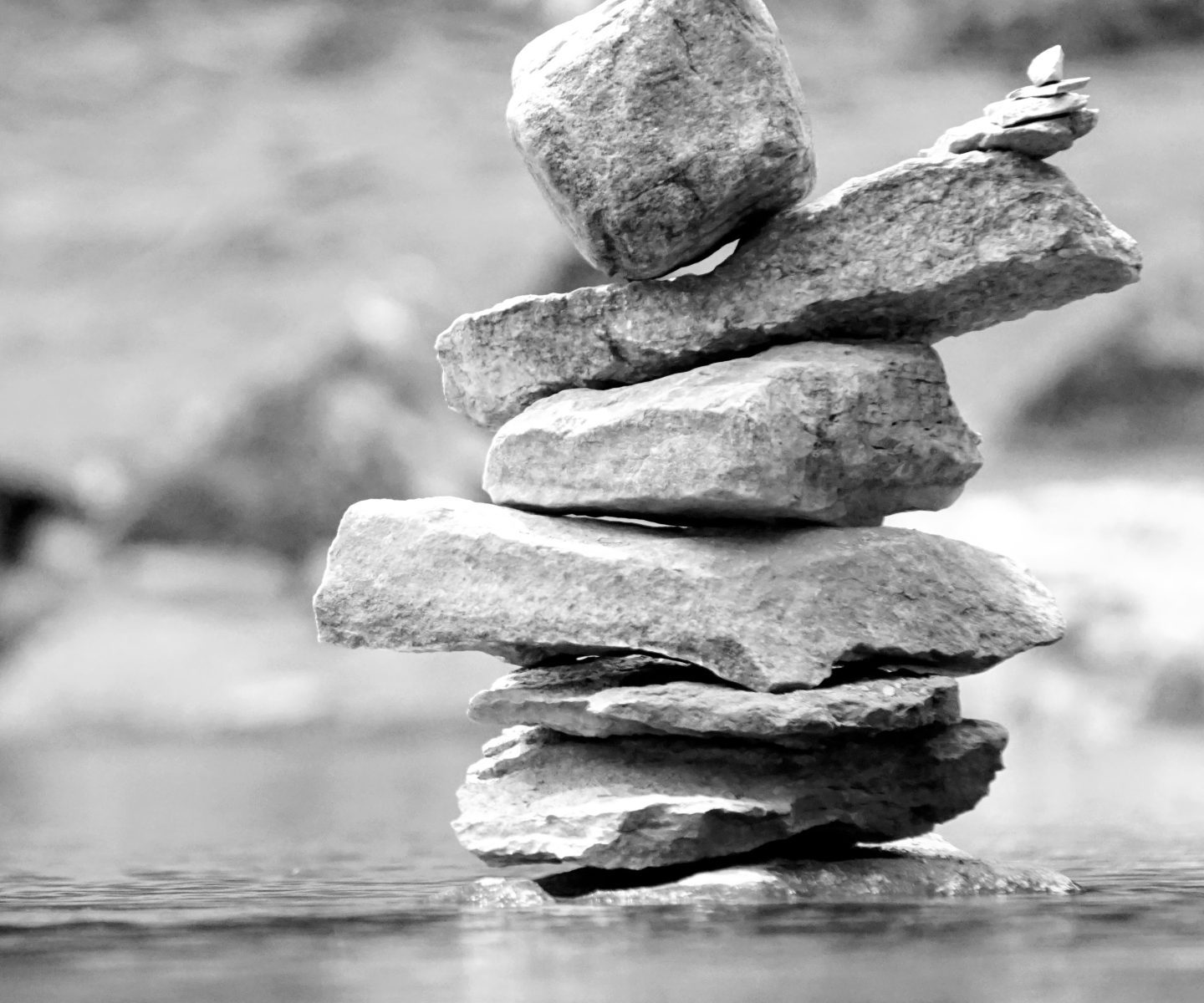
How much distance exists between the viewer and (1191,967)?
19.8ft

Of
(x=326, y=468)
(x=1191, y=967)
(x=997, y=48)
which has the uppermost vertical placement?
(x=997, y=48)

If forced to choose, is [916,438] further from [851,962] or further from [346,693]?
[346,693]

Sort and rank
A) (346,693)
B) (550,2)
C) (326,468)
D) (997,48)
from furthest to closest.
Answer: (550,2) < (997,48) < (326,468) < (346,693)

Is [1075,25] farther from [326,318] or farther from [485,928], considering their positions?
[485,928]

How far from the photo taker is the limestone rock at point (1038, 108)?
8.28 meters

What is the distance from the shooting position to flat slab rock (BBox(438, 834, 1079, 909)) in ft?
27.0

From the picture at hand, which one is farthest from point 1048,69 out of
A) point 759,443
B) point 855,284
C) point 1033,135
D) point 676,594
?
point 676,594

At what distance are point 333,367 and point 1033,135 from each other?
2429 cm

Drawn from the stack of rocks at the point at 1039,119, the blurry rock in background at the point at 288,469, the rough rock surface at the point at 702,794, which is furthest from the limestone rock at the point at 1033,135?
the blurry rock in background at the point at 288,469

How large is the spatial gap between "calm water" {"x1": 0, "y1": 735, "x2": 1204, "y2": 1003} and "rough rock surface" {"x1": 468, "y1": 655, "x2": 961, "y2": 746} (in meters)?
0.89

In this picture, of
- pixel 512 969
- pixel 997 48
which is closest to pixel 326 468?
pixel 997 48

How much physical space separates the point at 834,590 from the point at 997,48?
128 ft

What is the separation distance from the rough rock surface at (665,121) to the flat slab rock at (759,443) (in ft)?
2.59

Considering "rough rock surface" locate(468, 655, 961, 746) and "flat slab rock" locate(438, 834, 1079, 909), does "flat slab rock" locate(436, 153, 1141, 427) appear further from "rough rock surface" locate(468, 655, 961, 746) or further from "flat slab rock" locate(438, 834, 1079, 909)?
"flat slab rock" locate(438, 834, 1079, 909)
